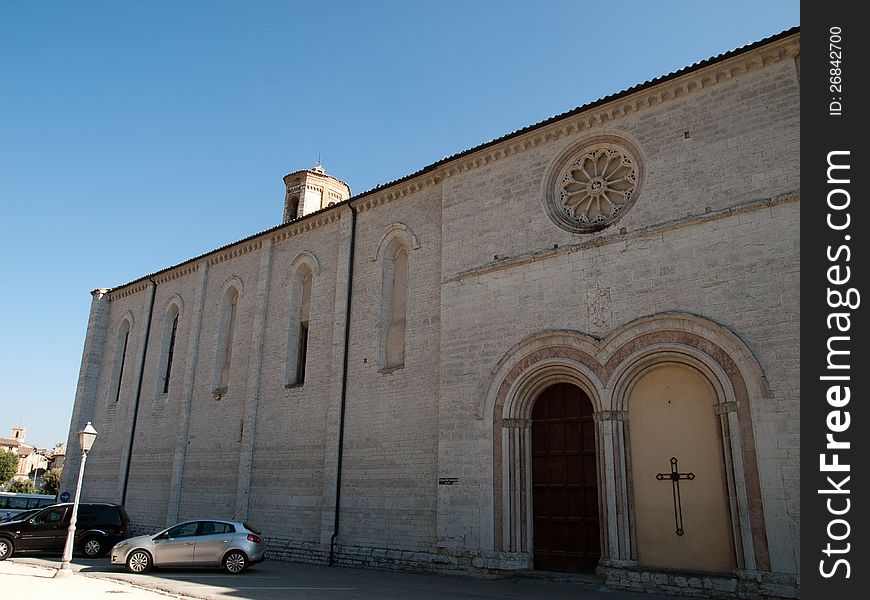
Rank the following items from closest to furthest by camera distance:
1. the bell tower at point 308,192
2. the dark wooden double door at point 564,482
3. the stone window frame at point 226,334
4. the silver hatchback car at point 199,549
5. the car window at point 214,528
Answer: the dark wooden double door at point 564,482, the silver hatchback car at point 199,549, the car window at point 214,528, the stone window frame at point 226,334, the bell tower at point 308,192

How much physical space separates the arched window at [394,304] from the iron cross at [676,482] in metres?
7.09

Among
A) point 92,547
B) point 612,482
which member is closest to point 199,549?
point 92,547

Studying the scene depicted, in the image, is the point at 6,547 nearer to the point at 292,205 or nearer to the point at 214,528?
the point at 214,528

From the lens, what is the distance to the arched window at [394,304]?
667 inches

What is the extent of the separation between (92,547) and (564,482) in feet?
43.3

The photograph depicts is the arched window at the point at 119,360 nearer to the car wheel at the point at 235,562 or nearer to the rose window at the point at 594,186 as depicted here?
the car wheel at the point at 235,562

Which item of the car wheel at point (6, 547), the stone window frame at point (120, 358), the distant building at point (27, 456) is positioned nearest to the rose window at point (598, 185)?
the car wheel at point (6, 547)

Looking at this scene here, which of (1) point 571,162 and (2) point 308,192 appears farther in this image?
(2) point 308,192

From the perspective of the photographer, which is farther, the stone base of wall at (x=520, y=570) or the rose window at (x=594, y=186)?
the rose window at (x=594, y=186)

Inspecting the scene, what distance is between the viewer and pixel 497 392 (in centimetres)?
1389

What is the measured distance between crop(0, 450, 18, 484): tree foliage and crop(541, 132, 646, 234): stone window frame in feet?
217

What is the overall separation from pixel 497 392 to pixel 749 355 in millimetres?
5083

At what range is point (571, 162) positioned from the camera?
1441 centimetres
